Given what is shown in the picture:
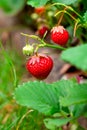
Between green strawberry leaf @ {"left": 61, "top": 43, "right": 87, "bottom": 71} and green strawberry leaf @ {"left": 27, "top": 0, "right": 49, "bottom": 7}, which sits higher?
green strawberry leaf @ {"left": 27, "top": 0, "right": 49, "bottom": 7}

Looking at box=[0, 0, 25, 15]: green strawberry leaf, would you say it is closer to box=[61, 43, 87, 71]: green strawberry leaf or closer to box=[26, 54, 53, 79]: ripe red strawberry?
box=[26, 54, 53, 79]: ripe red strawberry

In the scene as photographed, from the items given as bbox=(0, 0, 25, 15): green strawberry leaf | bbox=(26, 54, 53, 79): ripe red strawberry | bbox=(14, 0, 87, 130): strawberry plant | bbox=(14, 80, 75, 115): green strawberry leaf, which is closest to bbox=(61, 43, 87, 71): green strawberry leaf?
bbox=(14, 0, 87, 130): strawberry plant

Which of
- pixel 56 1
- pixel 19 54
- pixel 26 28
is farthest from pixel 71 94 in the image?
pixel 26 28

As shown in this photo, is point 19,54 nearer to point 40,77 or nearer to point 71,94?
point 40,77

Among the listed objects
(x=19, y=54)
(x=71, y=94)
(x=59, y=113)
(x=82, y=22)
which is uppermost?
(x=82, y=22)

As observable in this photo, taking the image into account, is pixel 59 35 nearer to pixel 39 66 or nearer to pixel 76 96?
pixel 39 66
